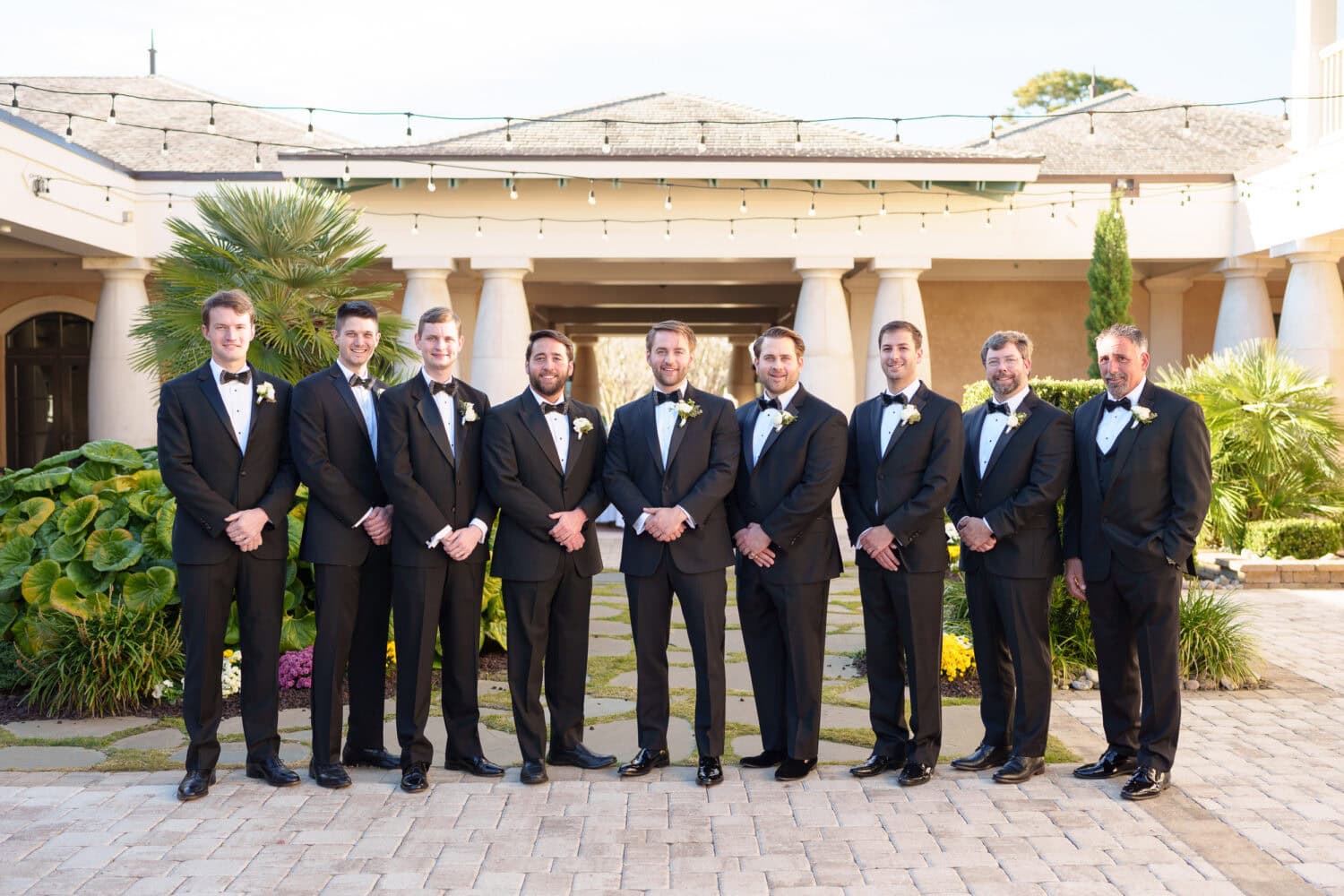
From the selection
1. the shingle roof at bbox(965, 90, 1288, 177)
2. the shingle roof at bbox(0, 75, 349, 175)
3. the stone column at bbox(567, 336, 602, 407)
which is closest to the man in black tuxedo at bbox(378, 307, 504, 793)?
the shingle roof at bbox(965, 90, 1288, 177)

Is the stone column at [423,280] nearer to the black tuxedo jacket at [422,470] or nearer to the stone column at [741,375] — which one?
the black tuxedo jacket at [422,470]

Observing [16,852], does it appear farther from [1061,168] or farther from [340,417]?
[1061,168]

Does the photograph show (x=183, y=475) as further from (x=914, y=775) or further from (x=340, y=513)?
(x=914, y=775)

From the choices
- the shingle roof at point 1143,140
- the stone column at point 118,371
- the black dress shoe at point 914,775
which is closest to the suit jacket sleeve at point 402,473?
the black dress shoe at point 914,775

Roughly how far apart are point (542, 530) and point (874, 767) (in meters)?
1.91

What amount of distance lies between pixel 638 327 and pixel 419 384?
25110mm

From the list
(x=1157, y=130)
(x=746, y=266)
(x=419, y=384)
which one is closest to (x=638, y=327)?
(x=746, y=266)

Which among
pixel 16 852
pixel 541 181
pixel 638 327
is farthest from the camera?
pixel 638 327

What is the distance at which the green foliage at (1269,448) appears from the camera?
43.5 ft

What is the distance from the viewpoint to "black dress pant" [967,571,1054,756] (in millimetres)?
5738

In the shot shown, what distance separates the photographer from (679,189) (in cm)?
1831

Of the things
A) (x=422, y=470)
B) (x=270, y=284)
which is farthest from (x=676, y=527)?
(x=270, y=284)

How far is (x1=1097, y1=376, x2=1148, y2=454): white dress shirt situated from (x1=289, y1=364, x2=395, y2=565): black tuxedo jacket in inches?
133

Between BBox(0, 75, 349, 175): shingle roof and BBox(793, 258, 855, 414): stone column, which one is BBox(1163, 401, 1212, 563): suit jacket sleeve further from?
BBox(0, 75, 349, 175): shingle roof
